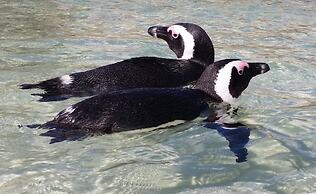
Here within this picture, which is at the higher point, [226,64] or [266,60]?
[226,64]

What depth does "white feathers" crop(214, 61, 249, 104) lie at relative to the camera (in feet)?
13.9

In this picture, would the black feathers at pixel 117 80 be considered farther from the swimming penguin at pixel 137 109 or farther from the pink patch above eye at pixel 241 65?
the pink patch above eye at pixel 241 65

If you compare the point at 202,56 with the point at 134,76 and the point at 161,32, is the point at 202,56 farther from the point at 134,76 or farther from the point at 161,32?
the point at 134,76

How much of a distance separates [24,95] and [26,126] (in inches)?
31.7

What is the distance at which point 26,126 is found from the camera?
3814 millimetres

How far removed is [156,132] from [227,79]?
0.76 m

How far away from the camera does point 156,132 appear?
3.74 metres

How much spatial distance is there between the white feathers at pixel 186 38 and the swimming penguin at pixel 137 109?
858 mm

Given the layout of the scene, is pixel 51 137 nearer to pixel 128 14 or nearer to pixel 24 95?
pixel 24 95

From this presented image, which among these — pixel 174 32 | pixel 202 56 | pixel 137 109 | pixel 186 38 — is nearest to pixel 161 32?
pixel 174 32

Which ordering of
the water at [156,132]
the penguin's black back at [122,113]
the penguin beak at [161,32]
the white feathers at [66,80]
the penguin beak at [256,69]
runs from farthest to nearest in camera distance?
the penguin beak at [161,32] < the white feathers at [66,80] < the penguin beak at [256,69] < the penguin's black back at [122,113] < the water at [156,132]

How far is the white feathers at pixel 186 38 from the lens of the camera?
16.7ft

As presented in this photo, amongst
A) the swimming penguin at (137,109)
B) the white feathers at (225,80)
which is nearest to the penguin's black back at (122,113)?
the swimming penguin at (137,109)

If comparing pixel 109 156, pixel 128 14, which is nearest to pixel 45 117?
pixel 109 156
